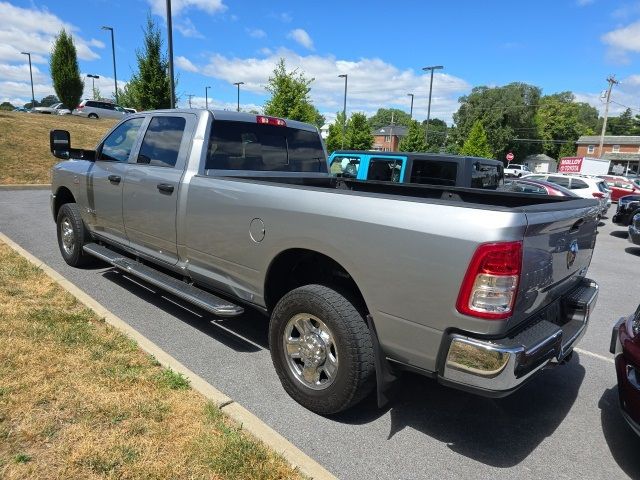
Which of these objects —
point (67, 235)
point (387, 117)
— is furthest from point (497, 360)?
point (387, 117)

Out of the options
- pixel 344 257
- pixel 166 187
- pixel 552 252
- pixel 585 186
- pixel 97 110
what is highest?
pixel 97 110

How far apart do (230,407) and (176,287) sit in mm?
1426

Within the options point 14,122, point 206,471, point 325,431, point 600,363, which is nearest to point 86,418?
point 206,471

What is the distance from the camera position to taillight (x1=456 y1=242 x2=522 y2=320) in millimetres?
2217

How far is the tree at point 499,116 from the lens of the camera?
6800 cm

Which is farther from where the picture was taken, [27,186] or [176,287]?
[27,186]

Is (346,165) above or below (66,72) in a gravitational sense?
below

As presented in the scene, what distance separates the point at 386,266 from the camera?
2545mm

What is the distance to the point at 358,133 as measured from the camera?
39969 mm

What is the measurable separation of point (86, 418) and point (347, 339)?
1619 millimetres

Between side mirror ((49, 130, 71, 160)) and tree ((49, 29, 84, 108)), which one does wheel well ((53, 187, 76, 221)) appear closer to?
side mirror ((49, 130, 71, 160))

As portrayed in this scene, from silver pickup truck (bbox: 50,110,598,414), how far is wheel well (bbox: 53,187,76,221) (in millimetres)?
1542

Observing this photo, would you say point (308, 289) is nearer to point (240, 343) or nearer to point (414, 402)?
point (414, 402)

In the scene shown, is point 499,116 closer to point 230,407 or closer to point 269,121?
point 269,121
